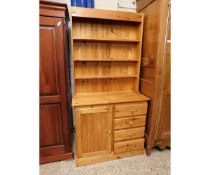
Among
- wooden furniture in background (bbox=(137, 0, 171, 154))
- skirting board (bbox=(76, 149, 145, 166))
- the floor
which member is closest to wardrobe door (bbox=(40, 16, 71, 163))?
the floor

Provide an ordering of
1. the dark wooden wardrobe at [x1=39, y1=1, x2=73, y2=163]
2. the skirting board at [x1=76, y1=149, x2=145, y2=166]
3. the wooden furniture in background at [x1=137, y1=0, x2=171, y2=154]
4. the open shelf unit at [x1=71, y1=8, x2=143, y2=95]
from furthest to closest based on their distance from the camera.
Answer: the open shelf unit at [x1=71, y1=8, x2=143, y2=95]
the skirting board at [x1=76, y1=149, x2=145, y2=166]
the wooden furniture in background at [x1=137, y1=0, x2=171, y2=154]
the dark wooden wardrobe at [x1=39, y1=1, x2=73, y2=163]

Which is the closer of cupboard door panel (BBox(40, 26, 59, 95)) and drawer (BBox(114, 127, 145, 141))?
cupboard door panel (BBox(40, 26, 59, 95))

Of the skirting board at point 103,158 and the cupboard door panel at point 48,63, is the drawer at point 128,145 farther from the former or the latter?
the cupboard door panel at point 48,63

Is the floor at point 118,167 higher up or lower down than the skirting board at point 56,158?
lower down

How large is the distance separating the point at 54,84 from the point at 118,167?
1.30 m

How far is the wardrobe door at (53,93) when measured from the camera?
146 cm

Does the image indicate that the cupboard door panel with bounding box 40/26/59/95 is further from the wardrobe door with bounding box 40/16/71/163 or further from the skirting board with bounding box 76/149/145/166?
the skirting board with bounding box 76/149/145/166

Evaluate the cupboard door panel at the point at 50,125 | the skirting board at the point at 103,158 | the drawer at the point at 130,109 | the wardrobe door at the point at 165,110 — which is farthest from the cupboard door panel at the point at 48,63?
the wardrobe door at the point at 165,110

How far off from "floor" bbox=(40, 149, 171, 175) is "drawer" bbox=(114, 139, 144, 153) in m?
0.13

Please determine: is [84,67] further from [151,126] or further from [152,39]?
[151,126]

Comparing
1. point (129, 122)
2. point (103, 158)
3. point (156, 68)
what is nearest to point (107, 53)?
point (156, 68)

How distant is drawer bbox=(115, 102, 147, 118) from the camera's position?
1700 millimetres

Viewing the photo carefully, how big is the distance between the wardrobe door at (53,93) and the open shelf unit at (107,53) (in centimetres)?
30
